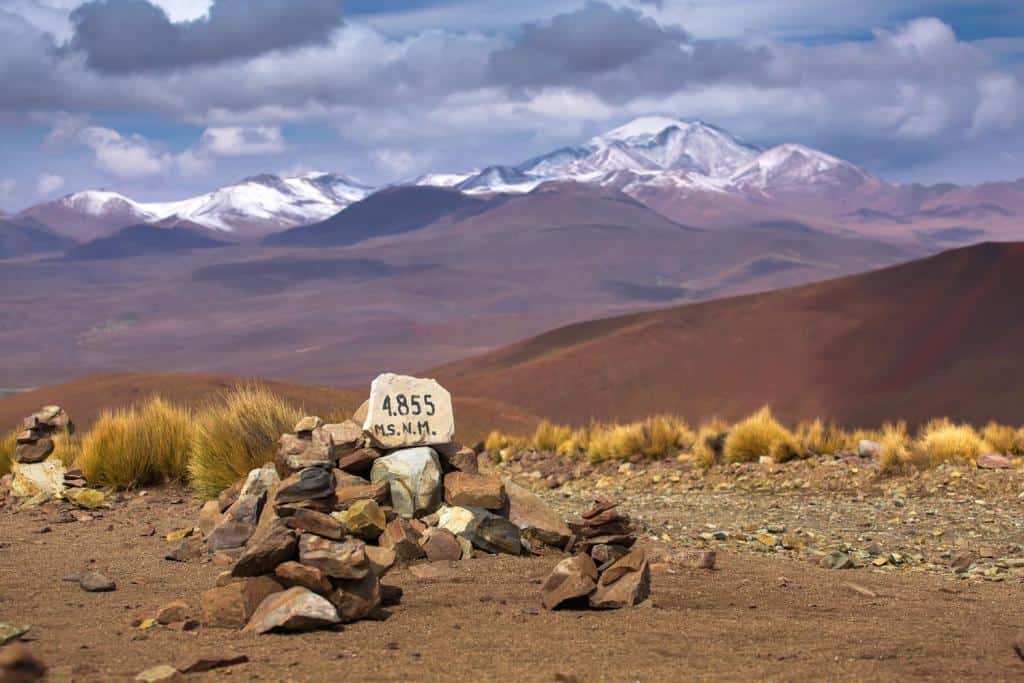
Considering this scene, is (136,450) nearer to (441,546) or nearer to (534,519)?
(534,519)

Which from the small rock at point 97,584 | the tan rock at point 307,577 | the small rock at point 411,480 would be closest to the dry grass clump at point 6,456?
the small rock at point 411,480

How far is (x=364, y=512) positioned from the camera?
8523mm

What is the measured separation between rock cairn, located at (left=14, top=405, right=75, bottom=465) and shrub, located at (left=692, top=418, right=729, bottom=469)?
8.76 meters

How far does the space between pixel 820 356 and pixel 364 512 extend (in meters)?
40.7

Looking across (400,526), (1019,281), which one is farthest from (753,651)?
(1019,281)

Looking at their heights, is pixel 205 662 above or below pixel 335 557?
below

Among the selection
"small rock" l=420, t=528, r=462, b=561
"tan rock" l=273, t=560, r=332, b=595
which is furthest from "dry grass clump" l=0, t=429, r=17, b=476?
"tan rock" l=273, t=560, r=332, b=595

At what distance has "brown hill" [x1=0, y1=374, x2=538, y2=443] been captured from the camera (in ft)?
108

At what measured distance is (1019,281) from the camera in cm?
4538

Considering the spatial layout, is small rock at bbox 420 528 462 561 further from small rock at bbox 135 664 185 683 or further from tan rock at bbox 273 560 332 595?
small rock at bbox 135 664 185 683

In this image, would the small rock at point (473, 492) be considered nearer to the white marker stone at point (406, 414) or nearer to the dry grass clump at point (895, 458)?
the white marker stone at point (406, 414)

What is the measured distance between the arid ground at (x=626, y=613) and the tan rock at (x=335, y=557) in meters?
0.30

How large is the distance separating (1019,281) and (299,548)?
44054 millimetres

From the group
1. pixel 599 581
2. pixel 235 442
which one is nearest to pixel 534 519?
pixel 599 581
